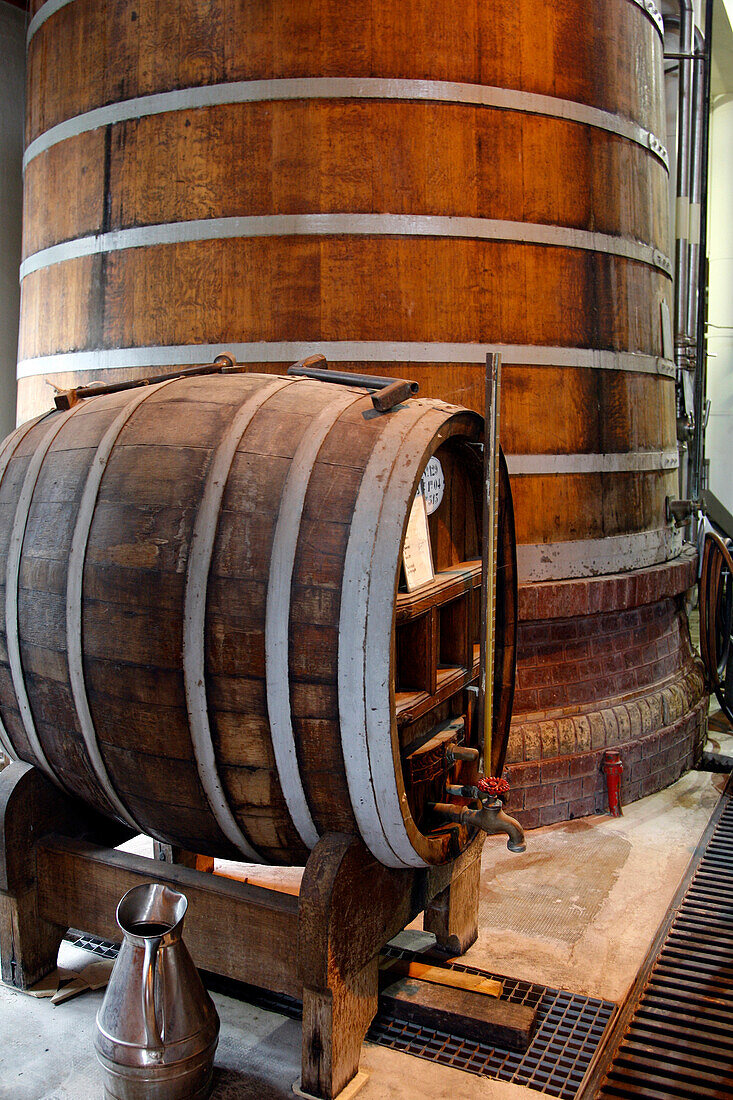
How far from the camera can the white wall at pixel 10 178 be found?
614cm

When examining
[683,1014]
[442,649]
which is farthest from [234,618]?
[683,1014]

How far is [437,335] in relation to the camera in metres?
4.24

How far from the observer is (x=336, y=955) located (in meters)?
2.38

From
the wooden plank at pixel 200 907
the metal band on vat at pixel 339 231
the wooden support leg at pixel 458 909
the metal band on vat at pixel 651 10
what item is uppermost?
the metal band on vat at pixel 651 10

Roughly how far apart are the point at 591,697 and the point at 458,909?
1.76m

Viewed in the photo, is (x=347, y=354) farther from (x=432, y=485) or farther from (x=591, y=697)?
(x=591, y=697)

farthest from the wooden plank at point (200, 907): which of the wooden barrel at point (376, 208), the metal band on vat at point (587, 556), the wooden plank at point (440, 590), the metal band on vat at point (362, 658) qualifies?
the wooden barrel at point (376, 208)

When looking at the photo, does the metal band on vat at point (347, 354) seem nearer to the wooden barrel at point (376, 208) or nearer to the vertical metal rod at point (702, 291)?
the wooden barrel at point (376, 208)

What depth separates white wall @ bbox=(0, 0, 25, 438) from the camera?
242 inches

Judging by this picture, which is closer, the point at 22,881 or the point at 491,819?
the point at 491,819

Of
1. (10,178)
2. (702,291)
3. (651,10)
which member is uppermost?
(651,10)

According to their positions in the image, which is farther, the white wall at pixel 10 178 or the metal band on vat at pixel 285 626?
the white wall at pixel 10 178

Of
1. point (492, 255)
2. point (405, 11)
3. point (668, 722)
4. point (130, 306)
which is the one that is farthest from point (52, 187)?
point (668, 722)

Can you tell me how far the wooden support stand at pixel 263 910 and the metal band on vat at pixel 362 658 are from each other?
0.53 ft
